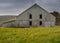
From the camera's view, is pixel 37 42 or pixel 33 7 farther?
pixel 33 7

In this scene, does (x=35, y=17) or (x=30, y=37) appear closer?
(x=30, y=37)

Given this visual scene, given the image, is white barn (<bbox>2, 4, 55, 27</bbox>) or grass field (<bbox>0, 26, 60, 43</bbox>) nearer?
grass field (<bbox>0, 26, 60, 43</bbox>)

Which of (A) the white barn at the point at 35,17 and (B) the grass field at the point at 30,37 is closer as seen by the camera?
(B) the grass field at the point at 30,37

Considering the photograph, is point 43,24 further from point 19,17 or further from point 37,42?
point 37,42

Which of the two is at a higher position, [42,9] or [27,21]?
[42,9]

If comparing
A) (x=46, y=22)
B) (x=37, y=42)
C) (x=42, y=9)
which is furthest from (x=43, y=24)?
(x=37, y=42)

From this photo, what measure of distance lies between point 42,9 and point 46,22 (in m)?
3.82

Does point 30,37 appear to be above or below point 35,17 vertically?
below

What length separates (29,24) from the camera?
52.1 m

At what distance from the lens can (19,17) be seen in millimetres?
52375

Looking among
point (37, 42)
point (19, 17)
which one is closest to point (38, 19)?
→ point (19, 17)

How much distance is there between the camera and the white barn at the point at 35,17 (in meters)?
51.7

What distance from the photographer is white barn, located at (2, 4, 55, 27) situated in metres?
51.7

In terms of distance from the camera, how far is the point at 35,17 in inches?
2035
